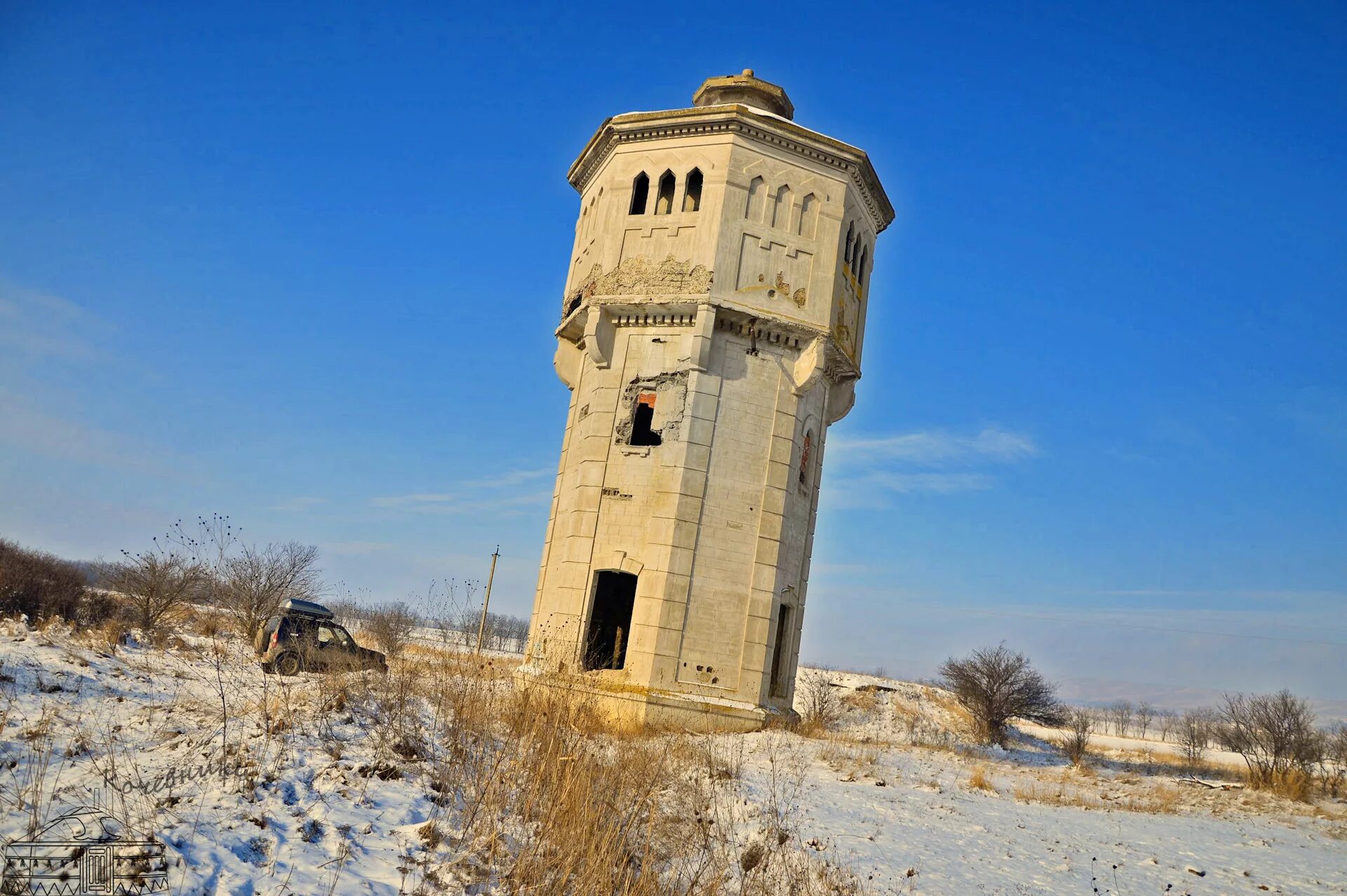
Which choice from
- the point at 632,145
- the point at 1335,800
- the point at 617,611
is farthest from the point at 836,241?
the point at 1335,800

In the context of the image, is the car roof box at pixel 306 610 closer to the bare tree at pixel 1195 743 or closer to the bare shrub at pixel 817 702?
the bare shrub at pixel 817 702

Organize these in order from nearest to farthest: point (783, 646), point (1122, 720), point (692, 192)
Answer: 1. point (783, 646)
2. point (692, 192)
3. point (1122, 720)

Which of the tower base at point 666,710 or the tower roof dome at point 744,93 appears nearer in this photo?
the tower base at point 666,710

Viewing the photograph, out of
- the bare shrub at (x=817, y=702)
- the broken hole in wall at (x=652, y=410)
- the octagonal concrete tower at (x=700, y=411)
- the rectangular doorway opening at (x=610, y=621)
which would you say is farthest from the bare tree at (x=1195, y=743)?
the broken hole in wall at (x=652, y=410)

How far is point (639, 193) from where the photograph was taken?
18.4m

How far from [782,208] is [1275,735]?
18426mm

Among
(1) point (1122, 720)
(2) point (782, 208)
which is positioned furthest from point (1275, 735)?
(1) point (1122, 720)

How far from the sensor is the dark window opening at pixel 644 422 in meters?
17.3

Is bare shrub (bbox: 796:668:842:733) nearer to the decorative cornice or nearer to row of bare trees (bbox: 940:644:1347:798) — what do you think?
row of bare trees (bbox: 940:644:1347:798)

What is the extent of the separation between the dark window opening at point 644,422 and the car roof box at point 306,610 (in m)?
7.46

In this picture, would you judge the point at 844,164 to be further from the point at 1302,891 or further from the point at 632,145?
the point at 1302,891

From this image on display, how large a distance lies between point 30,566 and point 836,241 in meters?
25.4

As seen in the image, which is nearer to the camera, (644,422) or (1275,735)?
(644,422)

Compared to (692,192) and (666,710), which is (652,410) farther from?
(666,710)
